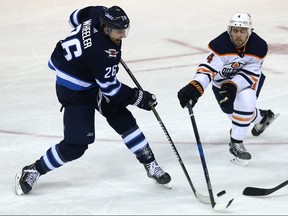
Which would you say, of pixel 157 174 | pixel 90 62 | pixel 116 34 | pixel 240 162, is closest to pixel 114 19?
pixel 116 34

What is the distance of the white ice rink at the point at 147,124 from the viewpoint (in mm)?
3762

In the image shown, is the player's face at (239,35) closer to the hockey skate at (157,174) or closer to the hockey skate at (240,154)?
the hockey skate at (240,154)

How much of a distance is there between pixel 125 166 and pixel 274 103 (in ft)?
4.97

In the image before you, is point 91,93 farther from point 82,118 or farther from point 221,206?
point 221,206

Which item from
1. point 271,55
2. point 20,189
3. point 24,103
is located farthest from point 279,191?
point 271,55

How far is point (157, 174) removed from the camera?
12.9ft

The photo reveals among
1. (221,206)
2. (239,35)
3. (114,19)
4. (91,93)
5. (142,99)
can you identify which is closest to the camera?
(221,206)

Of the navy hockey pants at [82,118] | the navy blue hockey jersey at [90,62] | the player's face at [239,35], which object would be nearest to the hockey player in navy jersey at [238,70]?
the player's face at [239,35]

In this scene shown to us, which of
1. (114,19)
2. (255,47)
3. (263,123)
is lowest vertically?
(263,123)

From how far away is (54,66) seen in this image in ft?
12.9

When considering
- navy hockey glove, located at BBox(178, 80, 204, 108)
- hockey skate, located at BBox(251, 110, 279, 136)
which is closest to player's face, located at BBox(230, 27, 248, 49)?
navy hockey glove, located at BBox(178, 80, 204, 108)

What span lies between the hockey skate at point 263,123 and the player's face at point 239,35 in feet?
2.27

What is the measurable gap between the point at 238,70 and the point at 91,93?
35.6 inches

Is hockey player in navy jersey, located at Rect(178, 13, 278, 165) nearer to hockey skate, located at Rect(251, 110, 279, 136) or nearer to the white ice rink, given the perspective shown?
the white ice rink
